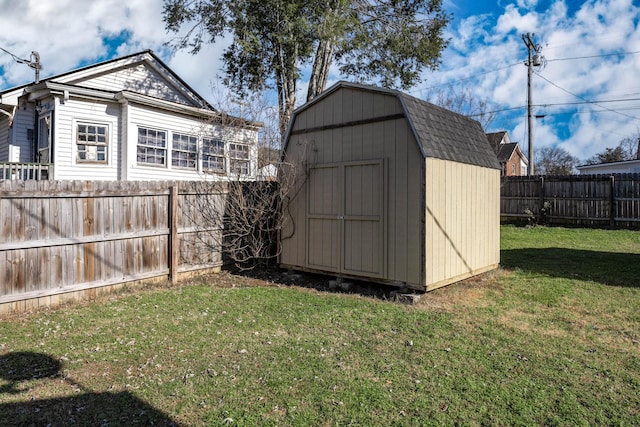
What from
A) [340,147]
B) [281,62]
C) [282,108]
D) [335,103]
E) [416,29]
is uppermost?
[416,29]

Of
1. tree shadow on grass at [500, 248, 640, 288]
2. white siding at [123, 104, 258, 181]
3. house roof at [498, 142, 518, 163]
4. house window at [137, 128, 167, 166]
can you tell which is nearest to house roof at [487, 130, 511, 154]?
tree shadow on grass at [500, 248, 640, 288]

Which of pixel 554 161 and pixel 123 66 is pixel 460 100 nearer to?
pixel 123 66

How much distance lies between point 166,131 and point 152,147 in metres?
0.76

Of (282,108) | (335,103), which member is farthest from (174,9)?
(335,103)

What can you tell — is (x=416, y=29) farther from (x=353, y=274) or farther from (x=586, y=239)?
(x=353, y=274)

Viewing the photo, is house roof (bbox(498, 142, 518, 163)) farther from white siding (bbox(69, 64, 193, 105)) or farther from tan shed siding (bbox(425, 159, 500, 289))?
tan shed siding (bbox(425, 159, 500, 289))

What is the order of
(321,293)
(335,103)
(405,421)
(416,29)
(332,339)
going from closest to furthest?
1. (405,421)
2. (332,339)
3. (321,293)
4. (335,103)
5. (416,29)

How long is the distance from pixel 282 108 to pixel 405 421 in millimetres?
11140

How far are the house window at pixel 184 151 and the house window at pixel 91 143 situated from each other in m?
2.02

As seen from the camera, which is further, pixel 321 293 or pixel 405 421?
pixel 321 293

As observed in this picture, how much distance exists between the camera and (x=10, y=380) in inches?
127

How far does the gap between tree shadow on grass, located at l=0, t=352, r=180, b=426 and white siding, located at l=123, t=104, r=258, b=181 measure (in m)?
7.76

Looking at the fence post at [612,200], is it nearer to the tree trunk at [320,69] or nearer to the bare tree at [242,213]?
the tree trunk at [320,69]

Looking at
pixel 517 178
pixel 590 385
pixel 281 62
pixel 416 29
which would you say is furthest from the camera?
pixel 517 178
